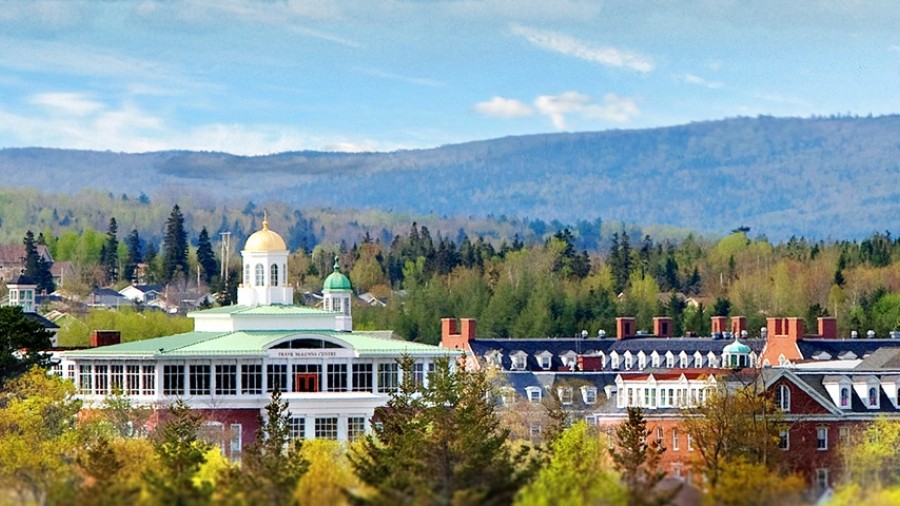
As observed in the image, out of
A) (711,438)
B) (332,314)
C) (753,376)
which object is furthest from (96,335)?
(711,438)

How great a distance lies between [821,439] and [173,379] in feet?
88.9

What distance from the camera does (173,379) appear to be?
10919cm

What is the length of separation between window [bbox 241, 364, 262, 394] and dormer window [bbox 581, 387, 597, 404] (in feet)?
59.0

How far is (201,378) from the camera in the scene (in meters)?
110

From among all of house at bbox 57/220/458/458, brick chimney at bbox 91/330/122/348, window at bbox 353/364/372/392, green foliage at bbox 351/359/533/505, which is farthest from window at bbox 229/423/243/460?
brick chimney at bbox 91/330/122/348

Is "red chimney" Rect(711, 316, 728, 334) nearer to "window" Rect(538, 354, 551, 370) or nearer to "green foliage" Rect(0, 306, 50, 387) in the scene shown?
"window" Rect(538, 354, 551, 370)

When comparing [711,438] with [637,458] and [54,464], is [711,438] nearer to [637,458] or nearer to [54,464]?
[637,458]

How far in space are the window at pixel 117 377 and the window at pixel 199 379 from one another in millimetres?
2938

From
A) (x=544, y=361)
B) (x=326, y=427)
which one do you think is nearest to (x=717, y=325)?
(x=544, y=361)

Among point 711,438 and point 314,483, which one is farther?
point 711,438

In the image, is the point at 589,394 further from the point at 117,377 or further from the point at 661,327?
the point at 661,327

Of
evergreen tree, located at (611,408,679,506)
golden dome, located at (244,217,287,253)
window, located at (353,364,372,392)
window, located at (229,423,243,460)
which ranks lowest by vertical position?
window, located at (229,423,243,460)

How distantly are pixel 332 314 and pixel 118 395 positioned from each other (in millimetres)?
14067

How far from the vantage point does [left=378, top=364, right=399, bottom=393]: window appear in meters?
111
